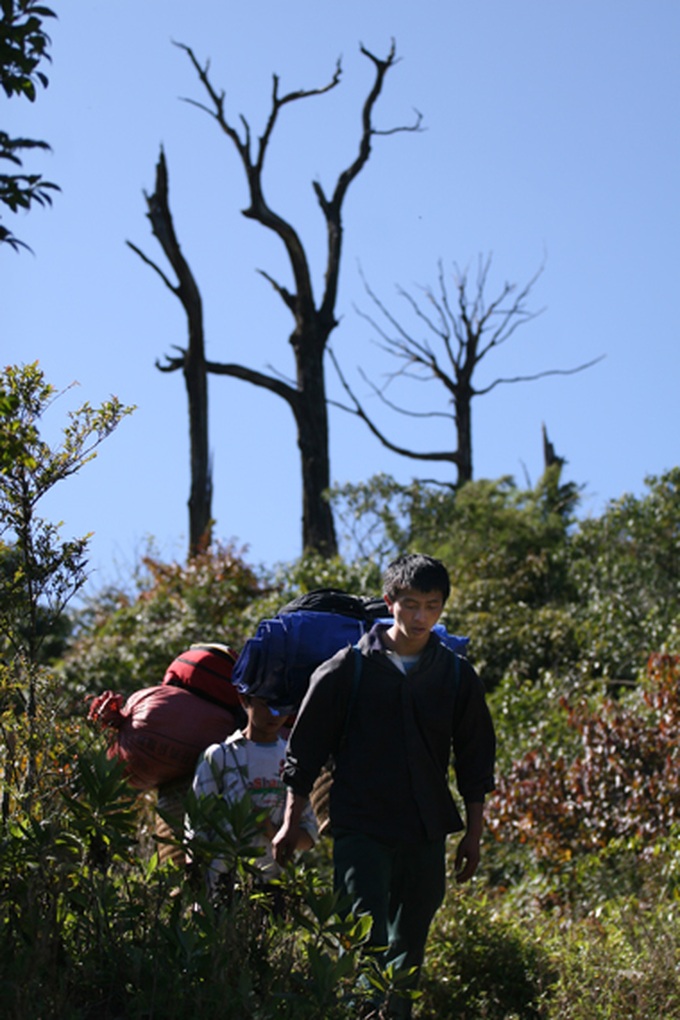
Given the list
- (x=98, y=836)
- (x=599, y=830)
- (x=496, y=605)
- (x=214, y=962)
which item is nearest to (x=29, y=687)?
(x=98, y=836)

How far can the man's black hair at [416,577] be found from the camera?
14.8 ft

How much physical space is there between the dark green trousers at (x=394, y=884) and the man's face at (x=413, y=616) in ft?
2.09

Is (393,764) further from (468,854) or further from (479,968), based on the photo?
(479,968)

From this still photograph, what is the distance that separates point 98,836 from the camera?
4.11 m

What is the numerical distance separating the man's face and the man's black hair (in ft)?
0.06

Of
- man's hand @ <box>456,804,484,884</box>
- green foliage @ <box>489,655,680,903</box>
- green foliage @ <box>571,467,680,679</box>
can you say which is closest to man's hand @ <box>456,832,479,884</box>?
man's hand @ <box>456,804,484,884</box>

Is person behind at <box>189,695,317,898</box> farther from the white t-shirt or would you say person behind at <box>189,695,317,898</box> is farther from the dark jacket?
the dark jacket

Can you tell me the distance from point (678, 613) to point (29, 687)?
→ 27.9 feet

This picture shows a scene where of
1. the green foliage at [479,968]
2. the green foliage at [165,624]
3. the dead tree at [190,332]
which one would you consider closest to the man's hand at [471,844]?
the green foliage at [479,968]

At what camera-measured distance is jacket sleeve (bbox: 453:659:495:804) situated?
15.5 ft

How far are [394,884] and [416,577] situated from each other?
1038 mm

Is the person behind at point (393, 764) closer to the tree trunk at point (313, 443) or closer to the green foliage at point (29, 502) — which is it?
the green foliage at point (29, 502)

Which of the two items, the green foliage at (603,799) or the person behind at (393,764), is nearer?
the person behind at (393,764)

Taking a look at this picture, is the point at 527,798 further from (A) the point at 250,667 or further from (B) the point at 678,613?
(A) the point at 250,667
